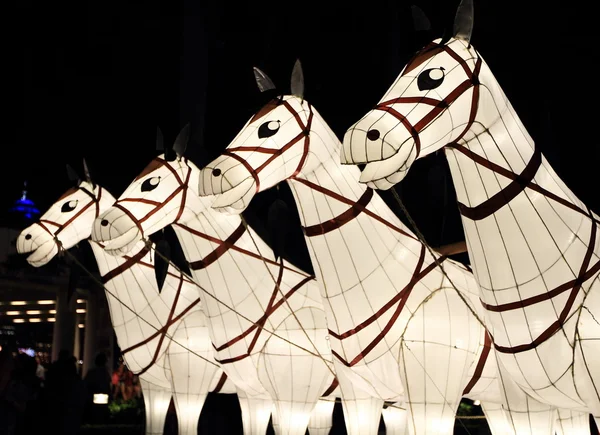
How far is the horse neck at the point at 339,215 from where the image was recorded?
10.8 feet

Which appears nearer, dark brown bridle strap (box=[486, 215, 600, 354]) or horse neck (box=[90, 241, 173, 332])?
dark brown bridle strap (box=[486, 215, 600, 354])

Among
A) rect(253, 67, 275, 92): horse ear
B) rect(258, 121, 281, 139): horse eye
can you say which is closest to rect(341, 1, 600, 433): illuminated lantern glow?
rect(258, 121, 281, 139): horse eye

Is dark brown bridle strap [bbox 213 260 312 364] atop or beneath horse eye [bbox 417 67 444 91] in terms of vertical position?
beneath

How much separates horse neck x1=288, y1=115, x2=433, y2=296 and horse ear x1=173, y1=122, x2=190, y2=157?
3.00 ft

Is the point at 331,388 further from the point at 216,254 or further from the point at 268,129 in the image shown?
the point at 268,129

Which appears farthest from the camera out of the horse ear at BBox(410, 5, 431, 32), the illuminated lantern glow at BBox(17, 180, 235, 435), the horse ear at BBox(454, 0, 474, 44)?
the illuminated lantern glow at BBox(17, 180, 235, 435)

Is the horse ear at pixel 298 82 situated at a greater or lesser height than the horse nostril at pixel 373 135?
greater

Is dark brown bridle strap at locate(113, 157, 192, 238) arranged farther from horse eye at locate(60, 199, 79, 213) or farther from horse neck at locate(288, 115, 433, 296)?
horse eye at locate(60, 199, 79, 213)

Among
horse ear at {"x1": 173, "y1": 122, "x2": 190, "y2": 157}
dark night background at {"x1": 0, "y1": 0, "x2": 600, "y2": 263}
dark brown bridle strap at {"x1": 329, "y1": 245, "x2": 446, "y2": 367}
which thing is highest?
dark night background at {"x1": 0, "y1": 0, "x2": 600, "y2": 263}

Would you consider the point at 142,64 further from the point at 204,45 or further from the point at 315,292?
the point at 315,292

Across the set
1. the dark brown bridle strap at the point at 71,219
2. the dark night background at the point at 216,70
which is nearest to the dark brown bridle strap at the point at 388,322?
the dark night background at the point at 216,70

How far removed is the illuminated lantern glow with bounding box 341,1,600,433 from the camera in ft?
8.18

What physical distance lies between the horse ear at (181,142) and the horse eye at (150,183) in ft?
0.83

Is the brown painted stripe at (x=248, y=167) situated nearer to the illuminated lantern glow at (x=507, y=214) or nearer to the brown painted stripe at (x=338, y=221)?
the brown painted stripe at (x=338, y=221)
